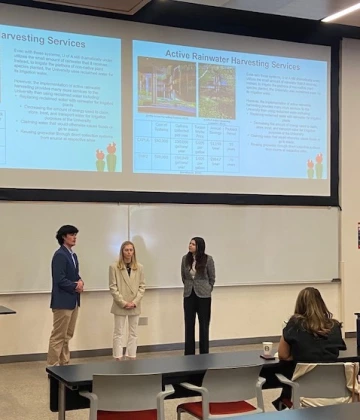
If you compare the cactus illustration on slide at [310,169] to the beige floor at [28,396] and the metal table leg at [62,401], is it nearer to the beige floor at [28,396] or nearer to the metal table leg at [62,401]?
the beige floor at [28,396]

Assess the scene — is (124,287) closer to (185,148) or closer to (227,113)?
(185,148)

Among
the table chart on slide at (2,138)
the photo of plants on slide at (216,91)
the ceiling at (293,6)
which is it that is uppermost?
the ceiling at (293,6)

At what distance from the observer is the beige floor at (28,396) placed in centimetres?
500

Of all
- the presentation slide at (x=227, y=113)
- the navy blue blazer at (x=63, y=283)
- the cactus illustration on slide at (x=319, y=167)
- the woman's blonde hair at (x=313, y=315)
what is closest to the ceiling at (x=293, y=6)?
the presentation slide at (x=227, y=113)

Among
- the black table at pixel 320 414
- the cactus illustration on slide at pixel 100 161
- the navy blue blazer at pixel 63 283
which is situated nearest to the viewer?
the black table at pixel 320 414

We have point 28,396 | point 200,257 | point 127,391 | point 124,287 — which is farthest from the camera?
point 200,257

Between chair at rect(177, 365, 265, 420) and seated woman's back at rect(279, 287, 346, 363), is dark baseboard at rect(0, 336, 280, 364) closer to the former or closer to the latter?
chair at rect(177, 365, 265, 420)

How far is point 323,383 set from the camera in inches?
145

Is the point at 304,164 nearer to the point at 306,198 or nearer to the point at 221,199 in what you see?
the point at 306,198

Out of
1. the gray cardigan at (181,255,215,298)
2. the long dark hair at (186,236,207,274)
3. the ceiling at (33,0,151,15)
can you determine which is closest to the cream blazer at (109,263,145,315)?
the gray cardigan at (181,255,215,298)

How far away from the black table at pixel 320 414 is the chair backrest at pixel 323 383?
0.78 metres

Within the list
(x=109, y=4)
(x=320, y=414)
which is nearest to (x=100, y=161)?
(x=109, y=4)

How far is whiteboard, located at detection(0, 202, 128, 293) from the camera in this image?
6867 mm

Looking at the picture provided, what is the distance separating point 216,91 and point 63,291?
327 centimetres
